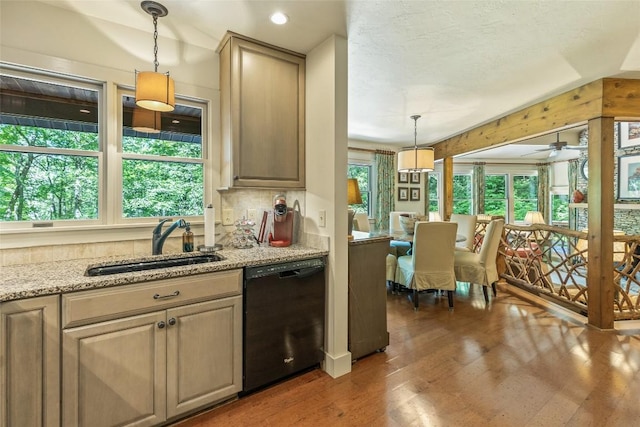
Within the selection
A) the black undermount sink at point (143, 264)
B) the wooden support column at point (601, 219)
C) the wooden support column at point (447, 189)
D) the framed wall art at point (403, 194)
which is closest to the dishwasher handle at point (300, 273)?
the black undermount sink at point (143, 264)

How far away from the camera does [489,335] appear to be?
280 centimetres

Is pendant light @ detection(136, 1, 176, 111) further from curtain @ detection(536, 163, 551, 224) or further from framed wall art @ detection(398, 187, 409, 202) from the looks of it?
curtain @ detection(536, 163, 551, 224)

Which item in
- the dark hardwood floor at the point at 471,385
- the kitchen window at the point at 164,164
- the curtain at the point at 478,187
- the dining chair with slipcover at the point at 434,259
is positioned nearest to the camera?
the dark hardwood floor at the point at 471,385

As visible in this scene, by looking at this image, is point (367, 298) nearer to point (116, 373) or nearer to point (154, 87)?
point (116, 373)

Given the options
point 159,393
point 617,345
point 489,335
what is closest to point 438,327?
point 489,335

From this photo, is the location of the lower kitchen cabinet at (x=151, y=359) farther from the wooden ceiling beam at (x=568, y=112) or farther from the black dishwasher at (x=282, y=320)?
the wooden ceiling beam at (x=568, y=112)

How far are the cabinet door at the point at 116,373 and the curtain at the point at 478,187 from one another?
7.76 meters

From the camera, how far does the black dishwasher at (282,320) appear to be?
6.18 feet

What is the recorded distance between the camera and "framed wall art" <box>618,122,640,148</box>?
5.12m

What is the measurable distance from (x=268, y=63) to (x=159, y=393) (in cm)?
223

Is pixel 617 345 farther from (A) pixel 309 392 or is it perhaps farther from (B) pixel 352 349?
(A) pixel 309 392

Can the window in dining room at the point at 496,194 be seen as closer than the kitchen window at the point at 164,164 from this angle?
No

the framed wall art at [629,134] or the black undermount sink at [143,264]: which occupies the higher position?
the framed wall art at [629,134]

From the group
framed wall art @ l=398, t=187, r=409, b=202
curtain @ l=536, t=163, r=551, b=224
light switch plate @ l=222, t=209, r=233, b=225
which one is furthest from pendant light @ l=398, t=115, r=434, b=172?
curtain @ l=536, t=163, r=551, b=224
